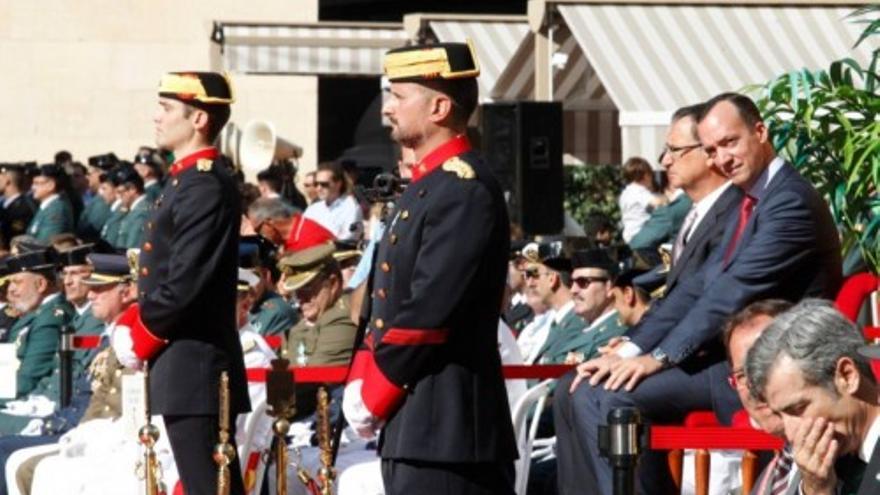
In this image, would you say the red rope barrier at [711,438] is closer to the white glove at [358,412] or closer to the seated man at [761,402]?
the seated man at [761,402]

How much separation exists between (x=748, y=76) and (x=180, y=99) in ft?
32.6

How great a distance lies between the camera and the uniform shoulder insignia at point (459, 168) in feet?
24.4

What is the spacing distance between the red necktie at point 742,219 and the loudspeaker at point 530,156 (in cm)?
808

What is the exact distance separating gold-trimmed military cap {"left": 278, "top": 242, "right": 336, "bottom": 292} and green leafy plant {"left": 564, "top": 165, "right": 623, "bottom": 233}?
12.5 meters

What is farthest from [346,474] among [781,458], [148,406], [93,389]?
[781,458]

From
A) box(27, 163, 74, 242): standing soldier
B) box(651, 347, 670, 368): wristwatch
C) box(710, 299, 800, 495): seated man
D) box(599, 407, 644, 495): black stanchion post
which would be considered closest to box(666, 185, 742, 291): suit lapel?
box(651, 347, 670, 368): wristwatch

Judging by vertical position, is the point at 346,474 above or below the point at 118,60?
below

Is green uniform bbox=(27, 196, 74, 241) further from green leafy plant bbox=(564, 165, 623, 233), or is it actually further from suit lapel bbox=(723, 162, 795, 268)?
suit lapel bbox=(723, 162, 795, 268)

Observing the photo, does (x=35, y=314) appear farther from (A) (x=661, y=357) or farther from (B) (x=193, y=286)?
(A) (x=661, y=357)

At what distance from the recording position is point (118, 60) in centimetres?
3272

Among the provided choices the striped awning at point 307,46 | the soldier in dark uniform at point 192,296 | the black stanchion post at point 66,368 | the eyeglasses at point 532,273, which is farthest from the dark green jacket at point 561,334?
the striped awning at point 307,46

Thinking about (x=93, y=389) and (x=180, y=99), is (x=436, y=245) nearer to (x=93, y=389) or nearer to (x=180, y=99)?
(x=180, y=99)

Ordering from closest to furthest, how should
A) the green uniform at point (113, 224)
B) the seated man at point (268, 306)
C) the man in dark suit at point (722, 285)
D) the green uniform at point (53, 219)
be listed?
1. the man in dark suit at point (722, 285)
2. the seated man at point (268, 306)
3. the green uniform at point (53, 219)
4. the green uniform at point (113, 224)

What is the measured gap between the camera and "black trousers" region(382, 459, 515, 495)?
7488 millimetres
